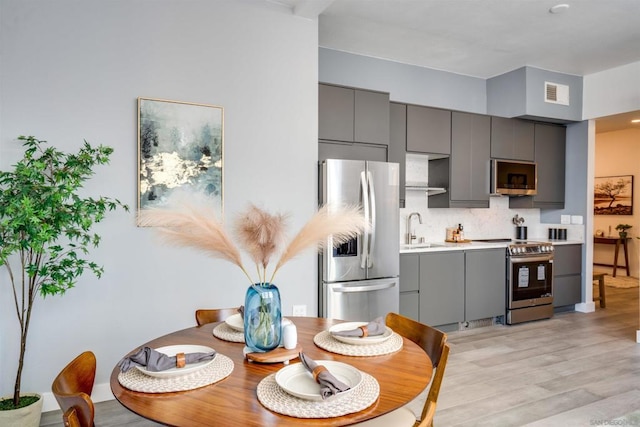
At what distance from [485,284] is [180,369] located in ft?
13.3

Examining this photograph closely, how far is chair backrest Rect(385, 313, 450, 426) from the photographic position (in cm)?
154

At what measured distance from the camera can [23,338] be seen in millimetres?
2420

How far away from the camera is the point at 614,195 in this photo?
7.96 m

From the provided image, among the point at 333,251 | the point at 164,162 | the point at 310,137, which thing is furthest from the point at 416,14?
the point at 164,162

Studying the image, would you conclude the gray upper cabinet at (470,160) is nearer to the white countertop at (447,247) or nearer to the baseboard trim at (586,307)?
the white countertop at (447,247)

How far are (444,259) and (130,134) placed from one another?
3207mm

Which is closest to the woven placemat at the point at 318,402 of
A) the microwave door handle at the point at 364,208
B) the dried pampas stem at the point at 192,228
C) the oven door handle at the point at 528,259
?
the dried pampas stem at the point at 192,228

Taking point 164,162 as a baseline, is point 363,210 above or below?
below

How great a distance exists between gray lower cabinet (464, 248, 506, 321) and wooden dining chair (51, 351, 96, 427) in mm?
3936

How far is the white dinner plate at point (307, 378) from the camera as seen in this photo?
123cm

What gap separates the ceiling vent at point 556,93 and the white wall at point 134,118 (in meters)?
3.25

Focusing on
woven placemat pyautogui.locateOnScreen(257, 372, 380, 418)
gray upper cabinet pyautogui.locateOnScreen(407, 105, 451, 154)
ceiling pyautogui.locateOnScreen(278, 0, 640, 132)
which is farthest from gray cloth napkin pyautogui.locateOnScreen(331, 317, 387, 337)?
gray upper cabinet pyautogui.locateOnScreen(407, 105, 451, 154)

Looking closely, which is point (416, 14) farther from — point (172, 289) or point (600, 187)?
point (600, 187)

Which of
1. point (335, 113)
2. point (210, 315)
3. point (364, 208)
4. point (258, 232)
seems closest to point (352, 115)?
point (335, 113)
